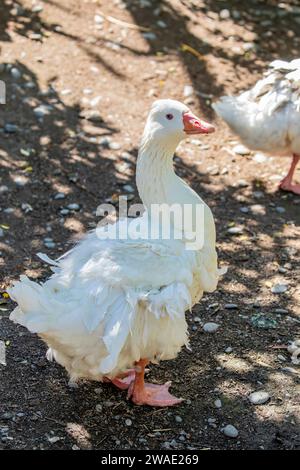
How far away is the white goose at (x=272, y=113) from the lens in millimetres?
6781

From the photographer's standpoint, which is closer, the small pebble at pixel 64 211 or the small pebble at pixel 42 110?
the small pebble at pixel 64 211

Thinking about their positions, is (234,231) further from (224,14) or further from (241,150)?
(224,14)

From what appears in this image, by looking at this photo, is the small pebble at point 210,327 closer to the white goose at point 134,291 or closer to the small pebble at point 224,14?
the white goose at point 134,291

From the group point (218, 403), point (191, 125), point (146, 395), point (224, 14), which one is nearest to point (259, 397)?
point (218, 403)

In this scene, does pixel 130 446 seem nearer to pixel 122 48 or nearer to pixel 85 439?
pixel 85 439

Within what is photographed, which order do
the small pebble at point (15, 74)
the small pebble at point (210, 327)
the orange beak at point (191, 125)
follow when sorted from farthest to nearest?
the small pebble at point (15, 74)
the small pebble at point (210, 327)
the orange beak at point (191, 125)

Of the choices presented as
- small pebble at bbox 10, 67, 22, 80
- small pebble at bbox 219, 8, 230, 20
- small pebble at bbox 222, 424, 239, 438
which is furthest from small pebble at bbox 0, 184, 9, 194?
small pebble at bbox 219, 8, 230, 20

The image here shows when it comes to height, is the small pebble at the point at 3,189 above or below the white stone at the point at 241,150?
below

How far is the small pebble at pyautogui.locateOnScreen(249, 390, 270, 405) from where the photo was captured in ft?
15.4

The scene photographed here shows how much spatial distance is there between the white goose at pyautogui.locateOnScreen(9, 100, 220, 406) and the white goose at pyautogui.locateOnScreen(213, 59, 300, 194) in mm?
2293

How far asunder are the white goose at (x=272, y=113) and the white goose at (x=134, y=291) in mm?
2293

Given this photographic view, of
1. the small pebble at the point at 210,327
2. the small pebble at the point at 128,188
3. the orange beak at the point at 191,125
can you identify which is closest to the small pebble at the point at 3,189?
the small pebble at the point at 128,188

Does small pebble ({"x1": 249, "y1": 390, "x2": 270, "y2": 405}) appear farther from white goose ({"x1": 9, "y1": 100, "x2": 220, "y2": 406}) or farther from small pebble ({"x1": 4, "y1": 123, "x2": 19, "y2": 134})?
small pebble ({"x1": 4, "y1": 123, "x2": 19, "y2": 134})

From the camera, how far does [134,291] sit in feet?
14.0
